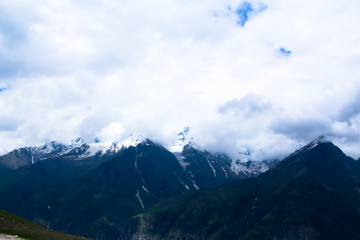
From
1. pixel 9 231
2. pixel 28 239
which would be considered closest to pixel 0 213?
pixel 9 231

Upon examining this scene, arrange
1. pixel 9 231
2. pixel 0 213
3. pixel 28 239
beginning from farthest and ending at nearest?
1. pixel 0 213
2. pixel 9 231
3. pixel 28 239

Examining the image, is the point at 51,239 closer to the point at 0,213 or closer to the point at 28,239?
the point at 28,239

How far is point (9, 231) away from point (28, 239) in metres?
12.8

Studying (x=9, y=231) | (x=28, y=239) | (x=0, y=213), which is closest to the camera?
(x=28, y=239)

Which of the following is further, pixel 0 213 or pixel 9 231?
pixel 0 213

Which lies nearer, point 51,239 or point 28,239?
point 28,239

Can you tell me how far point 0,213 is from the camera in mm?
158875

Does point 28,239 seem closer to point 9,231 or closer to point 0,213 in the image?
point 9,231

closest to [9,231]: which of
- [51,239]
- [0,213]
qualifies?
[51,239]

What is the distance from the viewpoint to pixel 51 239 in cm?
12112

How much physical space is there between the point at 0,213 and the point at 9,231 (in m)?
46.8

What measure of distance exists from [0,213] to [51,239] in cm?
4958

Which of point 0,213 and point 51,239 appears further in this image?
point 0,213

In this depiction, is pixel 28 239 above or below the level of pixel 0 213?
below
